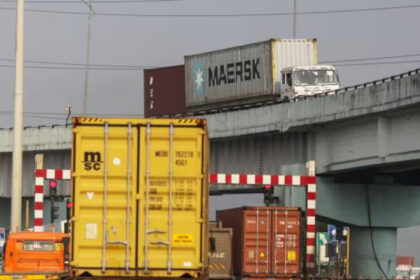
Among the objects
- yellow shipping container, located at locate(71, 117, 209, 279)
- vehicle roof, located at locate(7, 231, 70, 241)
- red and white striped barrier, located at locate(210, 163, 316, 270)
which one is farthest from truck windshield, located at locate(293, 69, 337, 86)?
yellow shipping container, located at locate(71, 117, 209, 279)

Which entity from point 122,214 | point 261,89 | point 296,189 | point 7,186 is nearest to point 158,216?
point 122,214

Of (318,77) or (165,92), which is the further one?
(165,92)

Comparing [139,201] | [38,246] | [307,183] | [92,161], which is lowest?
[38,246]

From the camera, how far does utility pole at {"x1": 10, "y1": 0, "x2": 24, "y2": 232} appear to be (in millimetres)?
29297

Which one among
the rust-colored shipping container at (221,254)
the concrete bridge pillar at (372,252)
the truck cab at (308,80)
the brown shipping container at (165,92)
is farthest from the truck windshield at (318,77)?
the rust-colored shipping container at (221,254)

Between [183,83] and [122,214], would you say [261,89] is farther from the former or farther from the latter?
[122,214]

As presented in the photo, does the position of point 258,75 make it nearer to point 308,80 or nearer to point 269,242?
point 308,80

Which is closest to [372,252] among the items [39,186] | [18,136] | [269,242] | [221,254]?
[269,242]

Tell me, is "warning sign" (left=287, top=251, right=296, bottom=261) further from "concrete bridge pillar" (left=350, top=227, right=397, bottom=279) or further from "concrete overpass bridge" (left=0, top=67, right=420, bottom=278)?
"concrete bridge pillar" (left=350, top=227, right=397, bottom=279)

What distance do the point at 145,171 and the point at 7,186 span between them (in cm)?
4234

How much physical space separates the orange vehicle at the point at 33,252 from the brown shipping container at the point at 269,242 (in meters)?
6.80

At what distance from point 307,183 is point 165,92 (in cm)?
3717

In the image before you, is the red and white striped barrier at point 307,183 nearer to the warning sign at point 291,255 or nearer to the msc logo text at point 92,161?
the warning sign at point 291,255

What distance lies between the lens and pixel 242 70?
6019 centimetres
